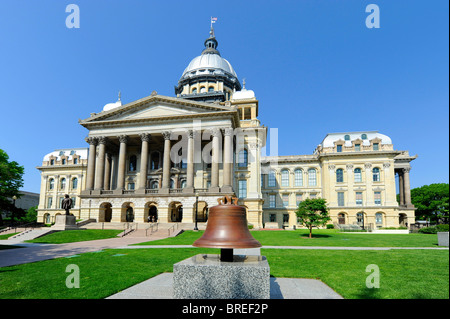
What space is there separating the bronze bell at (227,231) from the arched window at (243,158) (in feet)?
147

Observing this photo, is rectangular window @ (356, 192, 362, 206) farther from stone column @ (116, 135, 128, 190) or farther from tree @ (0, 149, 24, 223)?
tree @ (0, 149, 24, 223)

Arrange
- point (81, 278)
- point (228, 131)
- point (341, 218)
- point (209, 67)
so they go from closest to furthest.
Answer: point (81, 278) < point (228, 131) < point (341, 218) < point (209, 67)

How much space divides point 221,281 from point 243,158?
152 feet

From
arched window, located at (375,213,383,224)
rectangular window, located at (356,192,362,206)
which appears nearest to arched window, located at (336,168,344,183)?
rectangular window, located at (356,192,362,206)

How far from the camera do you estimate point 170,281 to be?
8.60 m

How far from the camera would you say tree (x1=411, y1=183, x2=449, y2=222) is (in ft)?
225

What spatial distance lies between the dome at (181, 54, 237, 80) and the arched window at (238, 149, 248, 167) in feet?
91.4

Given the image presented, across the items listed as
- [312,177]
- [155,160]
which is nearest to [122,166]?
[155,160]

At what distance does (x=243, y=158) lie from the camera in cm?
5162

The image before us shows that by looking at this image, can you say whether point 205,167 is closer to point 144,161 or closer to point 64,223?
point 144,161
